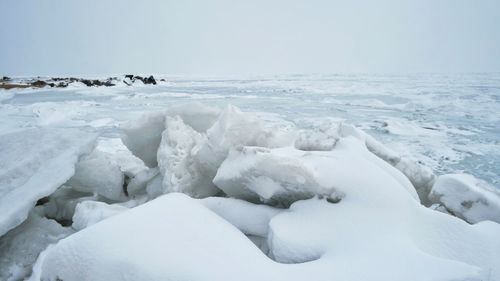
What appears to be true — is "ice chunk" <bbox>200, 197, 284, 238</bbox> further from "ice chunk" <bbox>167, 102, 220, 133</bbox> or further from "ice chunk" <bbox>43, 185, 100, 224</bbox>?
"ice chunk" <bbox>167, 102, 220, 133</bbox>

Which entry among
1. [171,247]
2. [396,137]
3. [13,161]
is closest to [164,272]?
[171,247]

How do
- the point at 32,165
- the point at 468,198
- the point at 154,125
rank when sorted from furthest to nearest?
1. the point at 154,125
2. the point at 32,165
3. the point at 468,198

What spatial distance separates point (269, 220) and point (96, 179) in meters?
2.20

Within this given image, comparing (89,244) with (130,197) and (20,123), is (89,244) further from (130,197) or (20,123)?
(20,123)

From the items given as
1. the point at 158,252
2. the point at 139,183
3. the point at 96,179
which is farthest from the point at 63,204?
the point at 158,252

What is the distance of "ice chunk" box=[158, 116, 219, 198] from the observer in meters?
3.47

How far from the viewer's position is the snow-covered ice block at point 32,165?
2.75m

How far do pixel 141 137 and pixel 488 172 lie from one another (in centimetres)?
602

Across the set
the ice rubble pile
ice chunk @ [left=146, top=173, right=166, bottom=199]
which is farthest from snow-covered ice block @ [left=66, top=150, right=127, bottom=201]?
ice chunk @ [left=146, top=173, right=166, bottom=199]

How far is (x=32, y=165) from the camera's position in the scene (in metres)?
3.33

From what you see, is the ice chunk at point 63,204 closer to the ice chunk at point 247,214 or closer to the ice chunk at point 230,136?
the ice chunk at point 230,136

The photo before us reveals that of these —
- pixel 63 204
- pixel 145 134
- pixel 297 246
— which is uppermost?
pixel 145 134

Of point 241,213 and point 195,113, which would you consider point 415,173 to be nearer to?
point 241,213

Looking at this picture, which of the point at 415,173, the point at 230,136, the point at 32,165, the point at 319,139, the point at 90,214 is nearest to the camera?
the point at 90,214
